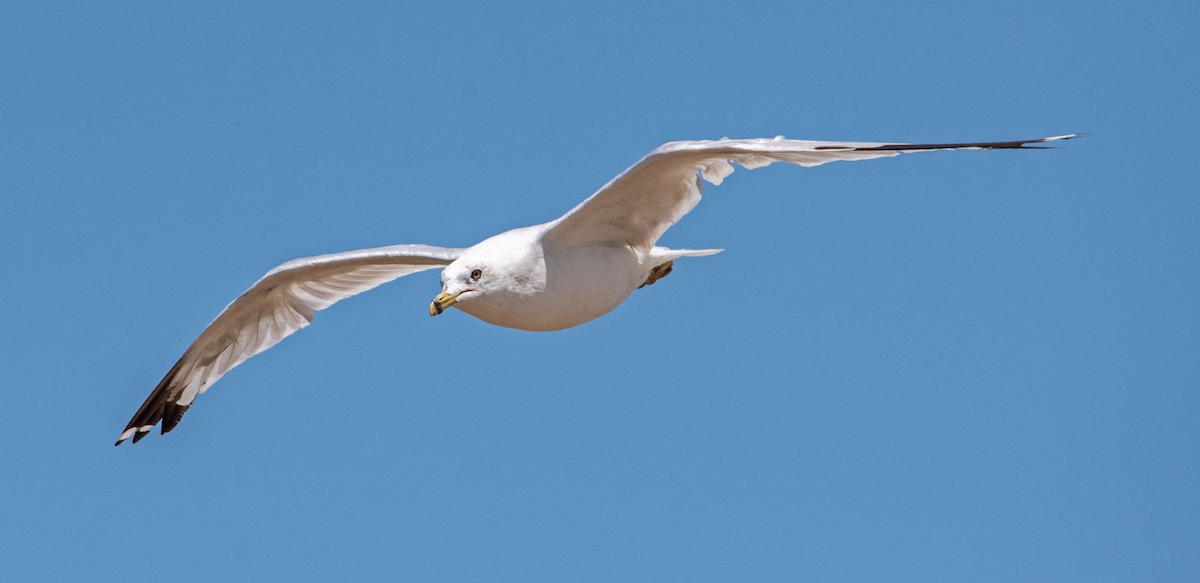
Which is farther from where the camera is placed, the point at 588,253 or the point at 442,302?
the point at 588,253

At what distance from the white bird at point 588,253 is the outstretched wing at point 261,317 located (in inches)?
1.1

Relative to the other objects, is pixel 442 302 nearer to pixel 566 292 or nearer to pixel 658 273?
pixel 566 292

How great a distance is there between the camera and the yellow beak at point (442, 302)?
8.70 m

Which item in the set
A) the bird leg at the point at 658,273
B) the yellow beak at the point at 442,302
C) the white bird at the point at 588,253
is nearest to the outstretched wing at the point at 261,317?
the white bird at the point at 588,253

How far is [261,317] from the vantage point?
A: 11312 mm

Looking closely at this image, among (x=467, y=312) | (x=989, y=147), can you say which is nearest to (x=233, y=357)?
(x=467, y=312)

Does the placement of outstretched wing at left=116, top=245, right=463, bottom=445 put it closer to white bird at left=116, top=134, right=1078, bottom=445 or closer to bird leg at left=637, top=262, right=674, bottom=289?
Result: white bird at left=116, top=134, right=1078, bottom=445

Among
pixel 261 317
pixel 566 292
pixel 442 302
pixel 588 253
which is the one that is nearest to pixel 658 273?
pixel 588 253

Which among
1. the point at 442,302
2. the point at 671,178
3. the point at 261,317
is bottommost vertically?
the point at 442,302

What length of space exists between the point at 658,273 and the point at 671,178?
129cm

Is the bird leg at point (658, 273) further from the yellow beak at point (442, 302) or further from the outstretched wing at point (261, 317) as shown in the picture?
the yellow beak at point (442, 302)

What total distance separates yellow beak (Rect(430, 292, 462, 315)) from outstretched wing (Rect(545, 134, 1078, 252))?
74 centimetres

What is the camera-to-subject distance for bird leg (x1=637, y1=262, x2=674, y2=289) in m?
10.3

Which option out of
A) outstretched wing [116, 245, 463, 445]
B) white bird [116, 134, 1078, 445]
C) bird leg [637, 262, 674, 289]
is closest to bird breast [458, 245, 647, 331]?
white bird [116, 134, 1078, 445]
